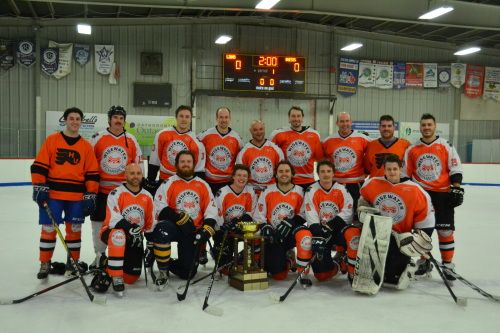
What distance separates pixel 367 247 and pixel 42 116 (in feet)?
36.7

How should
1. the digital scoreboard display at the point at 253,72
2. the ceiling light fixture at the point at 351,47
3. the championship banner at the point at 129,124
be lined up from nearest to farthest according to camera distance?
the championship banner at the point at 129,124 → the digital scoreboard display at the point at 253,72 → the ceiling light fixture at the point at 351,47

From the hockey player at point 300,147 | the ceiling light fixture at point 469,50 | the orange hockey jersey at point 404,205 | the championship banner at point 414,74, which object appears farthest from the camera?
the championship banner at point 414,74

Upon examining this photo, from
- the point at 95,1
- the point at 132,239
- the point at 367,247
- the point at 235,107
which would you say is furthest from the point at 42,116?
the point at 367,247

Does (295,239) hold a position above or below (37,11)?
below

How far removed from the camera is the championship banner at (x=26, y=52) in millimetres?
12359

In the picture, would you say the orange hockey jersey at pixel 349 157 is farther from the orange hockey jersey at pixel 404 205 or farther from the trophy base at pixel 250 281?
the trophy base at pixel 250 281

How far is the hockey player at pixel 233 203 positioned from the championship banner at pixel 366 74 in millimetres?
11855

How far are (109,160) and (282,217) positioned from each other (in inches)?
56.9

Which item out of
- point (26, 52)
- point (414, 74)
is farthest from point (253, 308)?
point (414, 74)

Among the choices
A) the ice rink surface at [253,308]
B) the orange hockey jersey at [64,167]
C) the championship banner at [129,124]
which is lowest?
the ice rink surface at [253,308]

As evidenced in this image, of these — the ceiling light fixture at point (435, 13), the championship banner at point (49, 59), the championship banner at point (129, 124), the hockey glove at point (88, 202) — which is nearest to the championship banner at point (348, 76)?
the ceiling light fixture at point (435, 13)

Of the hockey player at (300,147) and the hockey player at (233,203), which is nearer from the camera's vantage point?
the hockey player at (233,203)

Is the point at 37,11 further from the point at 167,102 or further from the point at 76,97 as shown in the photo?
the point at 167,102

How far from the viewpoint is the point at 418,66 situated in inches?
610
